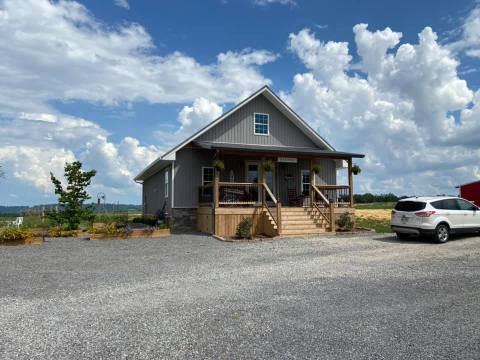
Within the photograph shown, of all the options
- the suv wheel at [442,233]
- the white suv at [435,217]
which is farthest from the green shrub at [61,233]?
the suv wheel at [442,233]

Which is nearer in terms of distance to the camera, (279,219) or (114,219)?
(279,219)

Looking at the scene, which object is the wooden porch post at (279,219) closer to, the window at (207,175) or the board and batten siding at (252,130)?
the window at (207,175)

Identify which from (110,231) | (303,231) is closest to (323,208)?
(303,231)

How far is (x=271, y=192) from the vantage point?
66.1ft

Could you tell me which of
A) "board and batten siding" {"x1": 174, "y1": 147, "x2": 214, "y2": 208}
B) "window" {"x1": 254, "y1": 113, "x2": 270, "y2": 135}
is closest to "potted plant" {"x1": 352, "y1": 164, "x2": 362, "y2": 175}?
"window" {"x1": 254, "y1": 113, "x2": 270, "y2": 135}

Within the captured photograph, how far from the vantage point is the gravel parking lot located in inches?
186

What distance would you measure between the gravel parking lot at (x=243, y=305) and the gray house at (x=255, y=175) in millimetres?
5282

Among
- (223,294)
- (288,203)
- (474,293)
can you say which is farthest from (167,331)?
(288,203)

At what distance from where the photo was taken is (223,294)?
7.21 metres

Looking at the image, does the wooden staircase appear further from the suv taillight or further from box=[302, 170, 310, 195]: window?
the suv taillight

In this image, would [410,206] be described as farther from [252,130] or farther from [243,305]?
[243,305]

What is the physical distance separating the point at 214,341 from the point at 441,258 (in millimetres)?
8390

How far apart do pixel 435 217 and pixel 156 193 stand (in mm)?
16338

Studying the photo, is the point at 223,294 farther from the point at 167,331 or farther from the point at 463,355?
the point at 463,355
